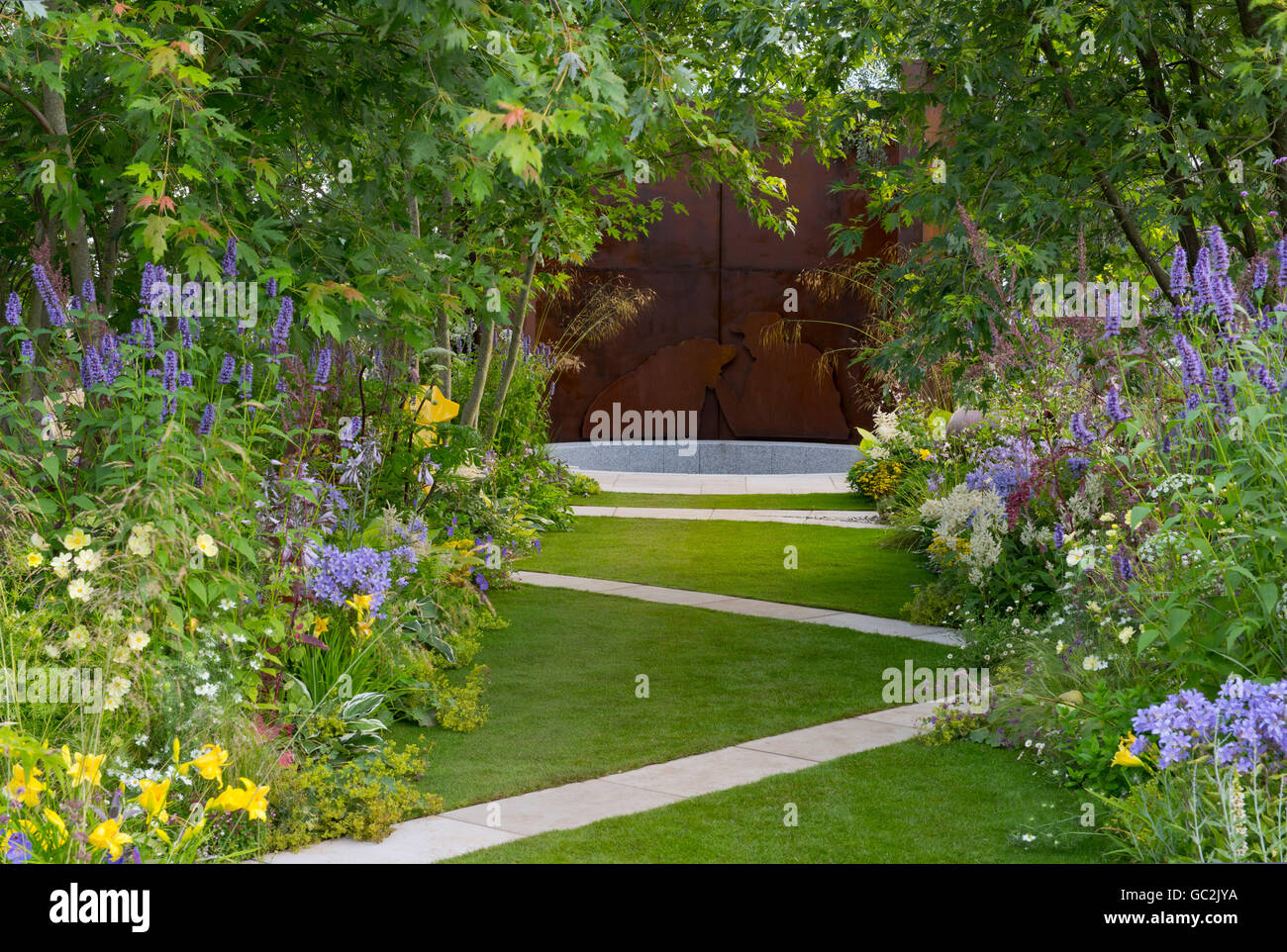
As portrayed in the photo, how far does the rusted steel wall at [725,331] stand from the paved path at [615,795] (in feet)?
50.8

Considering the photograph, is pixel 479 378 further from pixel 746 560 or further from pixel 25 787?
pixel 25 787

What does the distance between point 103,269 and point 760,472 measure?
15.8 metres

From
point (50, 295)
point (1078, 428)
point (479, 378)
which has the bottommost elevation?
point (1078, 428)

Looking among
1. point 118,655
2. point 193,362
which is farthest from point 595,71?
point 118,655

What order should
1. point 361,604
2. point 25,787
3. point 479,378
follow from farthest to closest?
point 479,378
point 361,604
point 25,787

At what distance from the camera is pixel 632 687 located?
629cm

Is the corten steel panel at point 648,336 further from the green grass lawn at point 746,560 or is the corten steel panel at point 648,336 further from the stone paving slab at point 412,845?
the stone paving slab at point 412,845

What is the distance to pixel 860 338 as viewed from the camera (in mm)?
20656

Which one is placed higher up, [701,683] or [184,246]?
[184,246]

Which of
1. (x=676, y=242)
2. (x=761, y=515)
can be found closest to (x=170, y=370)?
(x=761, y=515)

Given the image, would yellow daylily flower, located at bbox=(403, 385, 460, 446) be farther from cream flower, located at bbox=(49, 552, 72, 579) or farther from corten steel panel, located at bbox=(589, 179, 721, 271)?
corten steel panel, located at bbox=(589, 179, 721, 271)

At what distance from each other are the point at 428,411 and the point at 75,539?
4701mm

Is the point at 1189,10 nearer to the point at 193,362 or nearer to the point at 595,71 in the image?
the point at 595,71

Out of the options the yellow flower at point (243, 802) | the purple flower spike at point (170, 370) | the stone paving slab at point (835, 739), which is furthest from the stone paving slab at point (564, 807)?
the purple flower spike at point (170, 370)
